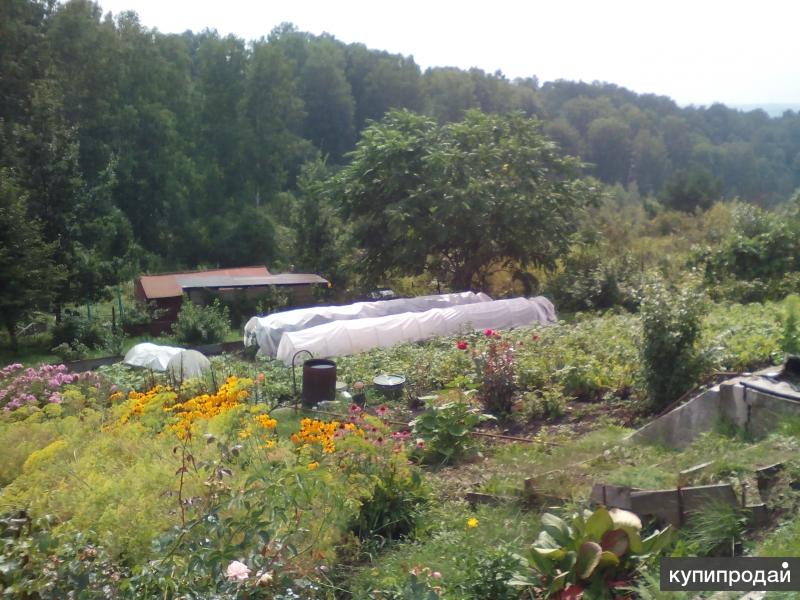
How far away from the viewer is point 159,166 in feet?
139

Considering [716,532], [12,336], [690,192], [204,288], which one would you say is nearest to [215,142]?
[690,192]

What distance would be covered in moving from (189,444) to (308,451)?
784mm

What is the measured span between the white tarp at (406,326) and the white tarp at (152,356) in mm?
2056

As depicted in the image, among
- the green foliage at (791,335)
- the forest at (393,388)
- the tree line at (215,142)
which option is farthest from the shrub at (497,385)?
the tree line at (215,142)

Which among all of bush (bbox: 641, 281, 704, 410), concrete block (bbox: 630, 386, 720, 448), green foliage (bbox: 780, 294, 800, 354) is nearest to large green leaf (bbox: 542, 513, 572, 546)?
concrete block (bbox: 630, 386, 720, 448)

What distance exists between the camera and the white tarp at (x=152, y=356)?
46.6 feet

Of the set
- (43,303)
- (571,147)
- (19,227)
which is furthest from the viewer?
(571,147)

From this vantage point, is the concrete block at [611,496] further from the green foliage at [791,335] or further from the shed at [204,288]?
the shed at [204,288]

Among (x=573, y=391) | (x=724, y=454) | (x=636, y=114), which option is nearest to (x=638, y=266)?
(x=573, y=391)

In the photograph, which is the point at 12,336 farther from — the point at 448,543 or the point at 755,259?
the point at 755,259

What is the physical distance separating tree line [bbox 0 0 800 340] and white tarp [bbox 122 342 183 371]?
193 inches

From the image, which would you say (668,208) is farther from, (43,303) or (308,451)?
(308,451)

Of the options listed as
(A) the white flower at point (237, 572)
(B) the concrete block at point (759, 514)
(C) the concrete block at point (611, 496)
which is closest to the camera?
(A) the white flower at point (237, 572)

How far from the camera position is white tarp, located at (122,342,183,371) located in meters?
14.2
